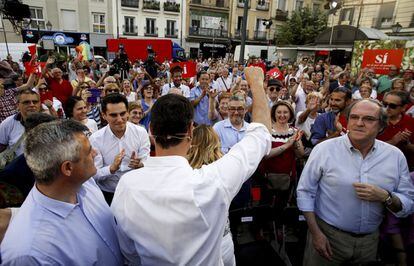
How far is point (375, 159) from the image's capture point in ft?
7.16

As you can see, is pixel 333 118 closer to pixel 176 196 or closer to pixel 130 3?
pixel 176 196

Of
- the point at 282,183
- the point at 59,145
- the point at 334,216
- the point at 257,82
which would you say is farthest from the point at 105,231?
the point at 282,183

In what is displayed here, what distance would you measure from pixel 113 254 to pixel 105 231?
0.13 meters

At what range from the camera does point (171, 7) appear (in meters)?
33.4

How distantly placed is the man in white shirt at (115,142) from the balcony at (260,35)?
37689 millimetres

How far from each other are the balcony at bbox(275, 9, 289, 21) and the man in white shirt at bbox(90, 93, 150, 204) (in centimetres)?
A: 3854

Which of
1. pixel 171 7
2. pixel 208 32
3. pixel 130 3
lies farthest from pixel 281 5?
pixel 130 3

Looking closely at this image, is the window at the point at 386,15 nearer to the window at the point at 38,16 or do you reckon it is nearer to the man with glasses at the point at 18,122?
the man with glasses at the point at 18,122

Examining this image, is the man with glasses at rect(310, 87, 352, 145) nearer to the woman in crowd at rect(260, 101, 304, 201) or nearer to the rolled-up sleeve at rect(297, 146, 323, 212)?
the woman in crowd at rect(260, 101, 304, 201)

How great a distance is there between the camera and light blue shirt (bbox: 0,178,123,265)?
1.22 metres

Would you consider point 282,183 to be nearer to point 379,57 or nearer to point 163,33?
point 379,57

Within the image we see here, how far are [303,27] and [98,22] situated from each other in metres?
22.5

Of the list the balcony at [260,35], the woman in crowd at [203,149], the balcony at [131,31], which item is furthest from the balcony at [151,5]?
the woman in crowd at [203,149]

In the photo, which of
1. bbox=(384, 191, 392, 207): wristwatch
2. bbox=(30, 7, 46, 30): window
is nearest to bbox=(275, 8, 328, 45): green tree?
bbox=(30, 7, 46, 30): window
